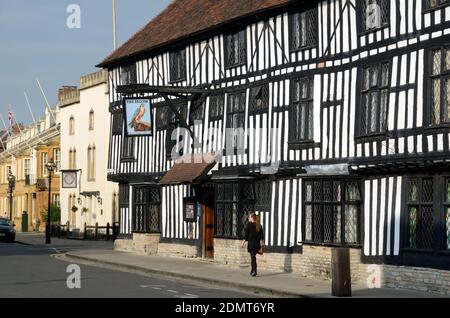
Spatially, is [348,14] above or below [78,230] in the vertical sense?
above

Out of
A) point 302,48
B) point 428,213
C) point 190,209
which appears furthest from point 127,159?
point 428,213

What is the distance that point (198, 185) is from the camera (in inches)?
1453

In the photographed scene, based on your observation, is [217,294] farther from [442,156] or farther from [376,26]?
[376,26]

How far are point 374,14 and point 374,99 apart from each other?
220 cm

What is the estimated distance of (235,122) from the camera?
33594mm

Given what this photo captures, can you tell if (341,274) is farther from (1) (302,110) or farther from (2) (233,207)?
(2) (233,207)

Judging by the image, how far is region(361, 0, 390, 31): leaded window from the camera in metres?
25.8

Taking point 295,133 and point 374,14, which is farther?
point 295,133

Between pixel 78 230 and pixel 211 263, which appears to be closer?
pixel 211 263

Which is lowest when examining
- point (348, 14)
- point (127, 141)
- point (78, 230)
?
point (78, 230)

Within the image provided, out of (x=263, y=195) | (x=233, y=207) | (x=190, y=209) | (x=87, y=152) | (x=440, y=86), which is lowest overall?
(x=190, y=209)

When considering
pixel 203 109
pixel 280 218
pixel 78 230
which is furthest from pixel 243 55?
pixel 78 230
